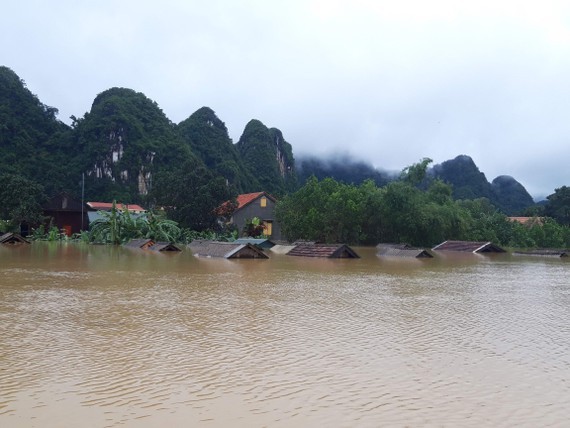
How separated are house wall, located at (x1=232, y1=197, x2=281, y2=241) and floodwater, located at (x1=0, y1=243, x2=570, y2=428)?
35.0 meters

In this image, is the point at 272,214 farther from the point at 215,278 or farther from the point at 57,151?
the point at 215,278

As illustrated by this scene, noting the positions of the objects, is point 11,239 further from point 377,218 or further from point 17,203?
point 377,218

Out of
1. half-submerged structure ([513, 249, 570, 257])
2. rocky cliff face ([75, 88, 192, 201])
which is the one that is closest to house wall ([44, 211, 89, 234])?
rocky cliff face ([75, 88, 192, 201])

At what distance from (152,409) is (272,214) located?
1727 inches

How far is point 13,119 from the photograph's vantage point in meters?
60.6

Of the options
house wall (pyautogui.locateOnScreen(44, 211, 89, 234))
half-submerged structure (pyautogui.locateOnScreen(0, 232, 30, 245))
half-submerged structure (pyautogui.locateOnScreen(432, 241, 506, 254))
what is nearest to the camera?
half-submerged structure (pyautogui.locateOnScreen(432, 241, 506, 254))

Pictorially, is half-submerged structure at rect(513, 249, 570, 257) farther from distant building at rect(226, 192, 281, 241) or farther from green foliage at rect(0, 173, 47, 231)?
green foliage at rect(0, 173, 47, 231)

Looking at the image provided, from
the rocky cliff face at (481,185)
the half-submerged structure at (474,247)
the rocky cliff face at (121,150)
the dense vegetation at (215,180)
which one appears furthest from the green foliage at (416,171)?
the rocky cliff face at (481,185)

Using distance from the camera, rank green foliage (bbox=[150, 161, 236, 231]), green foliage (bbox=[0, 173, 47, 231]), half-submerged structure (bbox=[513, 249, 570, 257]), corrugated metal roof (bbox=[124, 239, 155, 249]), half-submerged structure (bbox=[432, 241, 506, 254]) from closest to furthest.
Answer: half-submerged structure (bbox=[513, 249, 570, 257]), corrugated metal roof (bbox=[124, 239, 155, 249]), half-submerged structure (bbox=[432, 241, 506, 254]), green foliage (bbox=[0, 173, 47, 231]), green foliage (bbox=[150, 161, 236, 231])

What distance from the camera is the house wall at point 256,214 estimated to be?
46.8 meters

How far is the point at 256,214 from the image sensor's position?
4731cm

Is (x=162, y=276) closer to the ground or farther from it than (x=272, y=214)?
closer to the ground

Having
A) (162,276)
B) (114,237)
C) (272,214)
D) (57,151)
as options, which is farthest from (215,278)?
(57,151)

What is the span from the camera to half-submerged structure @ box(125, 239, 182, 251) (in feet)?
93.5
